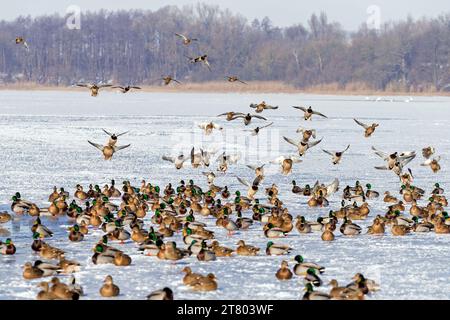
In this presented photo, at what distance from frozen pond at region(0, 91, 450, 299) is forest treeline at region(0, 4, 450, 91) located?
182ft

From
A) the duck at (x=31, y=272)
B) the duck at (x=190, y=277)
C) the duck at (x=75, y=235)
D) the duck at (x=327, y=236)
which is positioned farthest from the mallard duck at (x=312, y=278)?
the duck at (x=75, y=235)

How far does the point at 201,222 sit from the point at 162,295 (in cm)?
652

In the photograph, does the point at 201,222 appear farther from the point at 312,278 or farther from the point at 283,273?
the point at 312,278

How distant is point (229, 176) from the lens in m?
24.8

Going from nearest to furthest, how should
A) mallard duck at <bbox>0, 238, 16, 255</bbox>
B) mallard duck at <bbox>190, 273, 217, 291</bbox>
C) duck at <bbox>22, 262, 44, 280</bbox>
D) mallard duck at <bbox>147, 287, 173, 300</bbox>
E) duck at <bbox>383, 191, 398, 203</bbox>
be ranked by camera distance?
mallard duck at <bbox>147, 287, 173, 300</bbox>
mallard duck at <bbox>190, 273, 217, 291</bbox>
duck at <bbox>22, 262, 44, 280</bbox>
mallard duck at <bbox>0, 238, 16, 255</bbox>
duck at <bbox>383, 191, 398, 203</bbox>

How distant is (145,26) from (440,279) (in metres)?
119

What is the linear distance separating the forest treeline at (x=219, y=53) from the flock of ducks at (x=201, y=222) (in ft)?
268

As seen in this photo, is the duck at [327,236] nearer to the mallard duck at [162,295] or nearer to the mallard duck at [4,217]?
the mallard duck at [162,295]

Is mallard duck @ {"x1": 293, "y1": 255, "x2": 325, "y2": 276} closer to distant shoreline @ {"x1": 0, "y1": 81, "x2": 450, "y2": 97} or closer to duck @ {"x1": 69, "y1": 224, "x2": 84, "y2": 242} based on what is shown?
duck @ {"x1": 69, "y1": 224, "x2": 84, "y2": 242}

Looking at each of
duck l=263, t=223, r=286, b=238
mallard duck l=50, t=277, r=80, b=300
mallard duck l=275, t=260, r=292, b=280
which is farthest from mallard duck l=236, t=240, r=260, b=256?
mallard duck l=50, t=277, r=80, b=300

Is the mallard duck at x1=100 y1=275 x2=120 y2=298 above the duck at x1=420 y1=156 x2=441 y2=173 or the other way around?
the other way around

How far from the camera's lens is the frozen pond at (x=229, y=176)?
12.3 metres

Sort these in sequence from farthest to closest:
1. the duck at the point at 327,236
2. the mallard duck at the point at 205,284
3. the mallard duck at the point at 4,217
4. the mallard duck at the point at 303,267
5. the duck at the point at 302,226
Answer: the mallard duck at the point at 4,217 → the duck at the point at 302,226 → the duck at the point at 327,236 → the mallard duck at the point at 303,267 → the mallard duck at the point at 205,284

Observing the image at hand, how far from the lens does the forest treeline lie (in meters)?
107
